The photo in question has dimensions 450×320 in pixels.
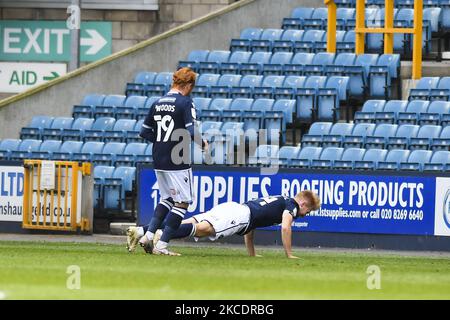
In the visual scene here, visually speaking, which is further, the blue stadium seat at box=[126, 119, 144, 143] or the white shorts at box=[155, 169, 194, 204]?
the blue stadium seat at box=[126, 119, 144, 143]

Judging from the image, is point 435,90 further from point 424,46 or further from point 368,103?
point 424,46

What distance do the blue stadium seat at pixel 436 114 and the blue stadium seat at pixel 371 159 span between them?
1.43m

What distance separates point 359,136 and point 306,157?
97cm

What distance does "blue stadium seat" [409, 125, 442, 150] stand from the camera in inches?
853

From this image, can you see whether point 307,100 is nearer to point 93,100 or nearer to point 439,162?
point 439,162

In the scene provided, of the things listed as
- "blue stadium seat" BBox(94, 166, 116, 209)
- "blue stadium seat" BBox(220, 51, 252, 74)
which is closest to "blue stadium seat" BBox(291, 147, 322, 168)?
"blue stadium seat" BBox(94, 166, 116, 209)

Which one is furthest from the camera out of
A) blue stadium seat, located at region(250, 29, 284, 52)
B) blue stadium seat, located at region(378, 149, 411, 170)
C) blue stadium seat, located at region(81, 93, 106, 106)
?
blue stadium seat, located at region(250, 29, 284, 52)

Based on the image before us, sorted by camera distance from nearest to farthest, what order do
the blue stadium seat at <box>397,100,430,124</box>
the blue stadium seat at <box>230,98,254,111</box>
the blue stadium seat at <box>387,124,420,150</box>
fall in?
the blue stadium seat at <box>387,124,420,150</box> < the blue stadium seat at <box>397,100,430,124</box> < the blue stadium seat at <box>230,98,254,111</box>

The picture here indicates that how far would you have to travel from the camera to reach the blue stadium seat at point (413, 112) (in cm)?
2259

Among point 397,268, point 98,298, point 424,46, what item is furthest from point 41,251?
point 424,46

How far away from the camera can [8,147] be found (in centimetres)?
2497

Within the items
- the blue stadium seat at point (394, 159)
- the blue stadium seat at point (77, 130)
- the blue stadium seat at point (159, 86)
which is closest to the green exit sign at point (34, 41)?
the blue stadium seat at point (159, 86)

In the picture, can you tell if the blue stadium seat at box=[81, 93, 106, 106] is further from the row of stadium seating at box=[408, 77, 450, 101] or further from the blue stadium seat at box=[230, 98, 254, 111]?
the row of stadium seating at box=[408, 77, 450, 101]

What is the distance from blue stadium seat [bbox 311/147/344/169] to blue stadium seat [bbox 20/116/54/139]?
6.08 meters
